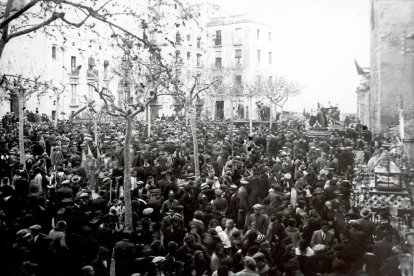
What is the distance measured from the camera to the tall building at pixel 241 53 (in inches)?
2260

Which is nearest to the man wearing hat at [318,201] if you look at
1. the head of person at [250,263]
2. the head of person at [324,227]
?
the head of person at [324,227]

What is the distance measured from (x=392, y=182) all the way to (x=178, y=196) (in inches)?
229

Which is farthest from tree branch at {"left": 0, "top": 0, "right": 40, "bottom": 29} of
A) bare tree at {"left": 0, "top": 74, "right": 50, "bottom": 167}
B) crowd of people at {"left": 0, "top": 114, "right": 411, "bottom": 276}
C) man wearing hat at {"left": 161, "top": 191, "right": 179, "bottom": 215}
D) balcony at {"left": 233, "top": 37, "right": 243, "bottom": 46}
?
balcony at {"left": 233, "top": 37, "right": 243, "bottom": 46}

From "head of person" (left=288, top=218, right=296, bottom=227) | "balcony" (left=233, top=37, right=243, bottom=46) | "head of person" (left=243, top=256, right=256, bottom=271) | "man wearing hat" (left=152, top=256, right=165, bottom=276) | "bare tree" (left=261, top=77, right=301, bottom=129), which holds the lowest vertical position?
"man wearing hat" (left=152, top=256, right=165, bottom=276)

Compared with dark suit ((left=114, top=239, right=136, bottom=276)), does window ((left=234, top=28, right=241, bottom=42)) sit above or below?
above

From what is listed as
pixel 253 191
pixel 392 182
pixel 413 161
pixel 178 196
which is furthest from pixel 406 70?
pixel 178 196

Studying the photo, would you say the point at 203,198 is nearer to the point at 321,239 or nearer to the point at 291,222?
the point at 291,222

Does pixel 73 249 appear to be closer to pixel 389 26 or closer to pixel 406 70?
pixel 406 70

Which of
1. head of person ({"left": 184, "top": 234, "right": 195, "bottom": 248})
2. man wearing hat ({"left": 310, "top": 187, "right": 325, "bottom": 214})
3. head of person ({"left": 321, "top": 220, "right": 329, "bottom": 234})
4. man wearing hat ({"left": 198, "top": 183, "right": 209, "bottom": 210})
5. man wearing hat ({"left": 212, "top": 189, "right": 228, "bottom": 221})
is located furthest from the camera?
man wearing hat ({"left": 198, "top": 183, "right": 209, "bottom": 210})

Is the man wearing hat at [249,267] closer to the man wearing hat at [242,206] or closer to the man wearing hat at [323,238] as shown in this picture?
the man wearing hat at [323,238]

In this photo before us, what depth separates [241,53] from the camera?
2288 inches

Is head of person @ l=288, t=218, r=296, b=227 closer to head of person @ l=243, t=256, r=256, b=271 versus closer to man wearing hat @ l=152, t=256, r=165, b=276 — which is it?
head of person @ l=243, t=256, r=256, b=271

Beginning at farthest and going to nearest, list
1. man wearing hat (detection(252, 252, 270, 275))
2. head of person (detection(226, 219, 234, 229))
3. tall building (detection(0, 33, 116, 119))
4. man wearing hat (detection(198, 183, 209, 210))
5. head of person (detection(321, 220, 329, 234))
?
tall building (detection(0, 33, 116, 119)) < man wearing hat (detection(198, 183, 209, 210)) < head of person (detection(226, 219, 234, 229)) < head of person (detection(321, 220, 329, 234)) < man wearing hat (detection(252, 252, 270, 275))

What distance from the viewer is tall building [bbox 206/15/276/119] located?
5741 cm
